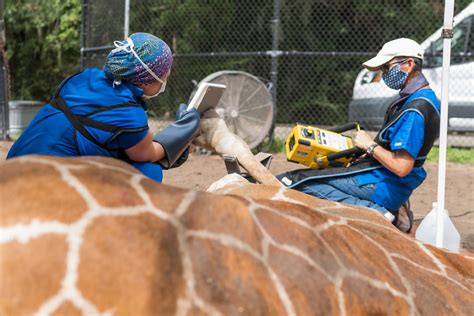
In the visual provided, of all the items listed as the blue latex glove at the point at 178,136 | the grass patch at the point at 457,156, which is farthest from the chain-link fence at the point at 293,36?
the blue latex glove at the point at 178,136

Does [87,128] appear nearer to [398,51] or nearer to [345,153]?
[345,153]

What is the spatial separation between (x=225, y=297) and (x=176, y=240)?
236 mm

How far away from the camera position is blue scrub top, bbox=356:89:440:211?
4.36 metres

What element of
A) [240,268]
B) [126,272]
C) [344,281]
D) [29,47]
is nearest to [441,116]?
[344,281]

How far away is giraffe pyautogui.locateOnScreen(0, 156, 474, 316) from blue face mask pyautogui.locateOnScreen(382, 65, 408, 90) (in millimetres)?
2115

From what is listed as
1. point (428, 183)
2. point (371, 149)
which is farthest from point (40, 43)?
point (371, 149)

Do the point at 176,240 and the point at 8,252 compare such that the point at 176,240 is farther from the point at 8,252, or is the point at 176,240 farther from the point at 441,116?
the point at 441,116

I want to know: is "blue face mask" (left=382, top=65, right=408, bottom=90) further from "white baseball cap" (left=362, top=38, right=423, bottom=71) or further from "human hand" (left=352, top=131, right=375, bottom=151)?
"human hand" (left=352, top=131, right=375, bottom=151)

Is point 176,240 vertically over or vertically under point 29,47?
over

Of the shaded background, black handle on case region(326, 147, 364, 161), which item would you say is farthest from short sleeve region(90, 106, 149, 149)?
the shaded background

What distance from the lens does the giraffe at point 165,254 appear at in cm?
204

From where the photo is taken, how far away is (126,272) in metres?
2.09

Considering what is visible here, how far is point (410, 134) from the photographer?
14.3 feet

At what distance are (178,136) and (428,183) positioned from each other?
6.38 metres
